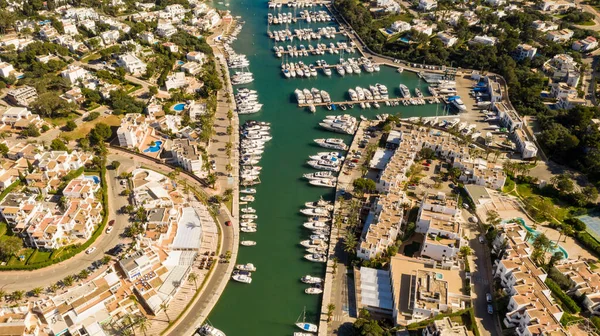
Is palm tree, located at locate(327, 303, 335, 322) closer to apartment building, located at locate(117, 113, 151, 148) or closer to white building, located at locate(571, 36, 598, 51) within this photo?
apartment building, located at locate(117, 113, 151, 148)

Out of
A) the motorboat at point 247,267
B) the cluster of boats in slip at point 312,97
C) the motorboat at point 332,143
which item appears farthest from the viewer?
the cluster of boats in slip at point 312,97

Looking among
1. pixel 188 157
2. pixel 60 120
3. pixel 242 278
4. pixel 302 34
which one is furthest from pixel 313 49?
pixel 242 278

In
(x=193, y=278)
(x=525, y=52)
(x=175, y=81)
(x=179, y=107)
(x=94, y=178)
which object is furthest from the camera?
(x=525, y=52)

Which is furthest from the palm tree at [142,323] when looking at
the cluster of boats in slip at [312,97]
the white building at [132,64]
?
the white building at [132,64]

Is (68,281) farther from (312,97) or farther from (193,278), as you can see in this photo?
(312,97)

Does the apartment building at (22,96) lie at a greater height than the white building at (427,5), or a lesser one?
lesser

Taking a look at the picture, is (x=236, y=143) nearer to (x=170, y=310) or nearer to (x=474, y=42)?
(x=170, y=310)

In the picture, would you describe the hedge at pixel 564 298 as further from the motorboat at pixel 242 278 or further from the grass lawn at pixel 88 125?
the grass lawn at pixel 88 125
